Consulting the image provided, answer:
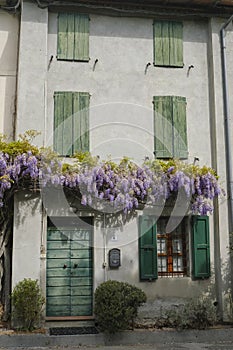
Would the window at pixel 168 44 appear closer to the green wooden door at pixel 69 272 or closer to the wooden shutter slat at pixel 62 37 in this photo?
the wooden shutter slat at pixel 62 37

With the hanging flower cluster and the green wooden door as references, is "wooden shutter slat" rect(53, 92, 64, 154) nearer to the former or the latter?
the hanging flower cluster

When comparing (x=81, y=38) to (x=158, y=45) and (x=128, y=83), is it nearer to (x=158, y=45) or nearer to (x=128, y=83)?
(x=128, y=83)

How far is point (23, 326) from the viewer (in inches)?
355

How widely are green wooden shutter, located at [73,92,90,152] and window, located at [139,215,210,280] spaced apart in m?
2.04

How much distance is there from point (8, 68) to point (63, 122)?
1.71m

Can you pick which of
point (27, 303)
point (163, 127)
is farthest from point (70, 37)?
point (27, 303)

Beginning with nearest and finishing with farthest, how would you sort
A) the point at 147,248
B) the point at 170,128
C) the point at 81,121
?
the point at 147,248, the point at 81,121, the point at 170,128

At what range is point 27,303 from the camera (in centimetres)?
891

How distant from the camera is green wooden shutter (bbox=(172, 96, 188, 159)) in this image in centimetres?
1046

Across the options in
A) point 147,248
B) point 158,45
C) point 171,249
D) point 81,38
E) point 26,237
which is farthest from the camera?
point 158,45

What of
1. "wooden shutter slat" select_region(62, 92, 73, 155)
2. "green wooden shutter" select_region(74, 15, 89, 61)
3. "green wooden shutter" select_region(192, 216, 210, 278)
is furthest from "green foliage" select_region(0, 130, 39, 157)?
"green wooden shutter" select_region(192, 216, 210, 278)

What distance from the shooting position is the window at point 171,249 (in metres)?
9.92

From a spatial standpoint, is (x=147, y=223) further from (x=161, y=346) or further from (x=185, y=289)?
(x=161, y=346)

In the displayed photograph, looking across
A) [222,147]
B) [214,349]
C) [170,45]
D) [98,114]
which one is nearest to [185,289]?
[214,349]
